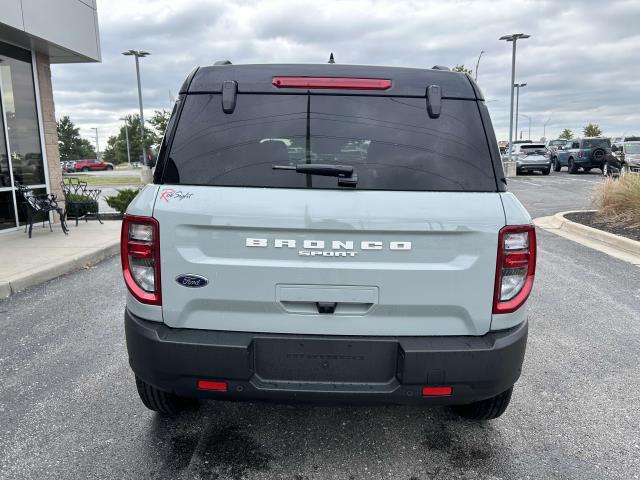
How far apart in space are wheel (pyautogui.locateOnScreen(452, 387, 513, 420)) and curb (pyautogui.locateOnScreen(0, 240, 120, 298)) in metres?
5.29

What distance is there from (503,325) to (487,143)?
2.85 ft

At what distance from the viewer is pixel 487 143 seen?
2412 mm

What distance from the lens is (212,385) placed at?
2.33 m

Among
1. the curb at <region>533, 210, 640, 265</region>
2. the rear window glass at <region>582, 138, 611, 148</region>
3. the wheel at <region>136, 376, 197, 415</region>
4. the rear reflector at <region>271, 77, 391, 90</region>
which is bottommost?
the curb at <region>533, 210, 640, 265</region>

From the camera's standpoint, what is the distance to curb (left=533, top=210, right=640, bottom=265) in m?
7.94

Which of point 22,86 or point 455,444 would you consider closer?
point 455,444

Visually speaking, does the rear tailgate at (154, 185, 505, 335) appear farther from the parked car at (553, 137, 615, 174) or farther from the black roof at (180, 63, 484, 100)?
the parked car at (553, 137, 615, 174)

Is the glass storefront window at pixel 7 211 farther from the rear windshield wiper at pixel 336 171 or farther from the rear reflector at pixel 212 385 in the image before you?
the rear windshield wiper at pixel 336 171

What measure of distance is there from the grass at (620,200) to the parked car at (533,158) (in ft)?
56.4

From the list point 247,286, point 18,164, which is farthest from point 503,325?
point 18,164

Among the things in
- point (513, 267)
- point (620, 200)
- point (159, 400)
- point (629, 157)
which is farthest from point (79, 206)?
point (629, 157)

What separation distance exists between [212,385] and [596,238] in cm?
→ 883

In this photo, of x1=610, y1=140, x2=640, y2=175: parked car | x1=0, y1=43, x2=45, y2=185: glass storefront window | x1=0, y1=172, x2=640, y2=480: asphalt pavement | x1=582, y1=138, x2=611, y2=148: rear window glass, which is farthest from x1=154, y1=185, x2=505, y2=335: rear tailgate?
x1=582, y1=138, x2=611, y2=148: rear window glass

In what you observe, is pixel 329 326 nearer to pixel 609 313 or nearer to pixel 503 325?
pixel 503 325
